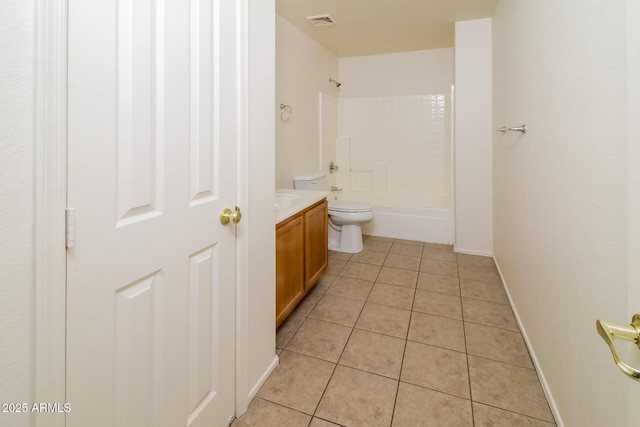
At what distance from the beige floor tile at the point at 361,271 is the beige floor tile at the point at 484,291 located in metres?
0.71

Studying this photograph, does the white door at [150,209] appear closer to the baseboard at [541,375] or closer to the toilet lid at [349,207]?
the baseboard at [541,375]

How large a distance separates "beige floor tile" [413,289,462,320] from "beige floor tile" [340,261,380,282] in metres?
0.45

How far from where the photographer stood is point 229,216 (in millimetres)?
1196

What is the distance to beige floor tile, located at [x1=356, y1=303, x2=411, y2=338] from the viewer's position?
199 centimetres

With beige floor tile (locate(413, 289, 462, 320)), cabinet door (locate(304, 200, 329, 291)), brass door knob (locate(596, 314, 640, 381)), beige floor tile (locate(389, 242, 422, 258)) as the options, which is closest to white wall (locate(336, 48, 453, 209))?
beige floor tile (locate(389, 242, 422, 258))

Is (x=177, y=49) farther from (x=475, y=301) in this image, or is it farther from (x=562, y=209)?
(x=475, y=301)

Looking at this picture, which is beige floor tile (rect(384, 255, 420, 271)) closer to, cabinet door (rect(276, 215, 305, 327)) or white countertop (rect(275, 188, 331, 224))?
white countertop (rect(275, 188, 331, 224))

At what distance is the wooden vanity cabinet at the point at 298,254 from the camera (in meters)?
1.84

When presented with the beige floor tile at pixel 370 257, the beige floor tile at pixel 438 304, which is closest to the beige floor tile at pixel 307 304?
the beige floor tile at pixel 438 304

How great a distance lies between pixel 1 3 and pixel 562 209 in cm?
169

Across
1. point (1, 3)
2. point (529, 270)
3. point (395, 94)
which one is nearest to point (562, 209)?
point (529, 270)

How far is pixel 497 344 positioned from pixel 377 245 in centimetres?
186

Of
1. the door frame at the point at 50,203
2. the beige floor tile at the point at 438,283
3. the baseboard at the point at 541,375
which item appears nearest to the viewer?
the door frame at the point at 50,203

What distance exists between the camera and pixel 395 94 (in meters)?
4.21
